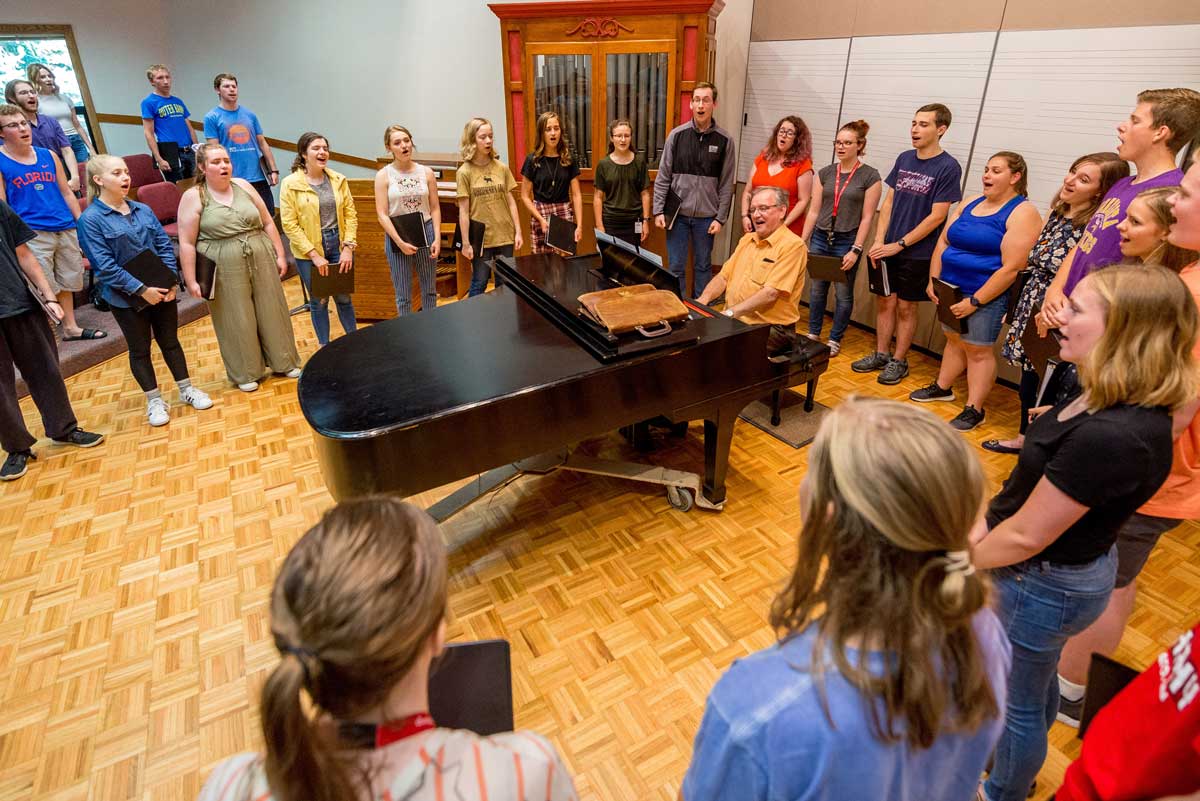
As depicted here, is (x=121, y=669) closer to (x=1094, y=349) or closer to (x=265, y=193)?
(x=1094, y=349)

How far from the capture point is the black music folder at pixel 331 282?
4.00m

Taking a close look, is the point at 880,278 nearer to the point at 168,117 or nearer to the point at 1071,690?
the point at 1071,690

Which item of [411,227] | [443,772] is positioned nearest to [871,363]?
[411,227]

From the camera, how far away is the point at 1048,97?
3.62m

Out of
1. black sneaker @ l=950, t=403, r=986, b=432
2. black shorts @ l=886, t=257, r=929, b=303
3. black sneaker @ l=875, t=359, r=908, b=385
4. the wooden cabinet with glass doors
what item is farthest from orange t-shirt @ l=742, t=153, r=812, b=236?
black sneaker @ l=950, t=403, r=986, b=432

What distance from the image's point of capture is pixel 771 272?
10.2 feet

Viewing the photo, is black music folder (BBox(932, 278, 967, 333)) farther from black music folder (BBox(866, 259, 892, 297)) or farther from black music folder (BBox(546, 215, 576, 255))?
black music folder (BBox(546, 215, 576, 255))

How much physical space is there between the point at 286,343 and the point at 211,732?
2.70m

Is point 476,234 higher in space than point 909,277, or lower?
higher

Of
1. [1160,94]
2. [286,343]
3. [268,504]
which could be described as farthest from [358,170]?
[1160,94]

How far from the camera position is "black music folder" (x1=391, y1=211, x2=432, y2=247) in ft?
13.7

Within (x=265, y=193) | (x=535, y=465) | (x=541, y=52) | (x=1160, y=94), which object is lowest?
(x=535, y=465)

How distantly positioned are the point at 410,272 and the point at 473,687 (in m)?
3.67

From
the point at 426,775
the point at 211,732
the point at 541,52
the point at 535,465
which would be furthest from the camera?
the point at 541,52
